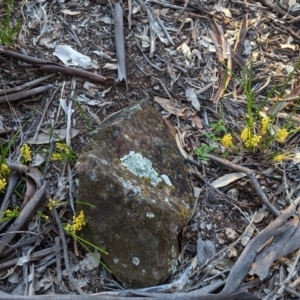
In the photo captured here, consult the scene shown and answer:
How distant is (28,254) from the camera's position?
7.40ft

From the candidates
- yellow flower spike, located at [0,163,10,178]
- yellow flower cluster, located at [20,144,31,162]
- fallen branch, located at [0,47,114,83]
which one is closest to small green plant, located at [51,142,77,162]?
yellow flower cluster, located at [20,144,31,162]

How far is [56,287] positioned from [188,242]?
63 centimetres

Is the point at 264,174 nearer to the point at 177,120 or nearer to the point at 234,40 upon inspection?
the point at 177,120

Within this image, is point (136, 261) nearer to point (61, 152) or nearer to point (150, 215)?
point (150, 215)

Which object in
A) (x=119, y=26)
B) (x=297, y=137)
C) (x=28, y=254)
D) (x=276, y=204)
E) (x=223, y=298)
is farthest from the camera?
(x=119, y=26)

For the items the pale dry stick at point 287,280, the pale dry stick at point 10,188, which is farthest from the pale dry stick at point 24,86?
the pale dry stick at point 287,280

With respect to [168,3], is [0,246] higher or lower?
lower

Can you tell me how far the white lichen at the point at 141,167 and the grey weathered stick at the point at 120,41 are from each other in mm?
603

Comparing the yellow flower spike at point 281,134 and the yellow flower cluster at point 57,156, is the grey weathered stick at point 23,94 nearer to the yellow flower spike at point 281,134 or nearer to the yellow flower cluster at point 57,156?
the yellow flower cluster at point 57,156

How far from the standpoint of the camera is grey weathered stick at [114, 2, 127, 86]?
276 centimetres

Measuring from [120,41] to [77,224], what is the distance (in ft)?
3.80

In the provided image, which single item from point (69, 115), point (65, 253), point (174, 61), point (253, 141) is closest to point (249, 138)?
point (253, 141)

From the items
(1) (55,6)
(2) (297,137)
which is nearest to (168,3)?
(1) (55,6)

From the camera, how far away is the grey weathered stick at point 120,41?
276 centimetres
